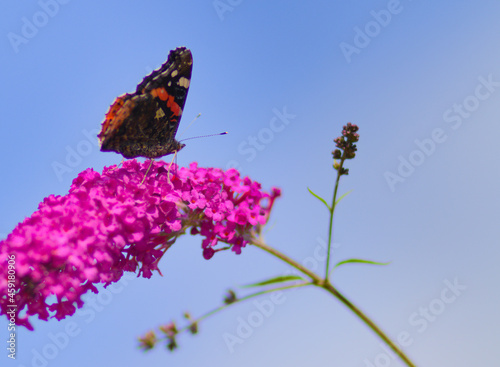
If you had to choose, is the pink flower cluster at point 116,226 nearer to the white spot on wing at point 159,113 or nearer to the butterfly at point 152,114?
the butterfly at point 152,114

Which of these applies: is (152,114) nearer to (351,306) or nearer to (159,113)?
(159,113)

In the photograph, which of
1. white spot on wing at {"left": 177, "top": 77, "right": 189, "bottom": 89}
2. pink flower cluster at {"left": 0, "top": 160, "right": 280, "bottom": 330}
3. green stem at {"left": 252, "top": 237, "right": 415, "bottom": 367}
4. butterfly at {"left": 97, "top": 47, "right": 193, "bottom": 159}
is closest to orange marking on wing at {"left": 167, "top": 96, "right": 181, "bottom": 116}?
butterfly at {"left": 97, "top": 47, "right": 193, "bottom": 159}

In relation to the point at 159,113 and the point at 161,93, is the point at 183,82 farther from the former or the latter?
the point at 159,113

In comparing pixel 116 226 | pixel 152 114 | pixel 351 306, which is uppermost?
pixel 152 114

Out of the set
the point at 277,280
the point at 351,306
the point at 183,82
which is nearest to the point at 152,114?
the point at 183,82

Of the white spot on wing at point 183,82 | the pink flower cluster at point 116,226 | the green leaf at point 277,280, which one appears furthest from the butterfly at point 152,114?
the green leaf at point 277,280

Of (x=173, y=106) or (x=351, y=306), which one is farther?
(x=173, y=106)

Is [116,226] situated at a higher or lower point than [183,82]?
lower

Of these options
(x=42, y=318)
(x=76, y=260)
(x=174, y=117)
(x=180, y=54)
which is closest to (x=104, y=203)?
(x=76, y=260)
